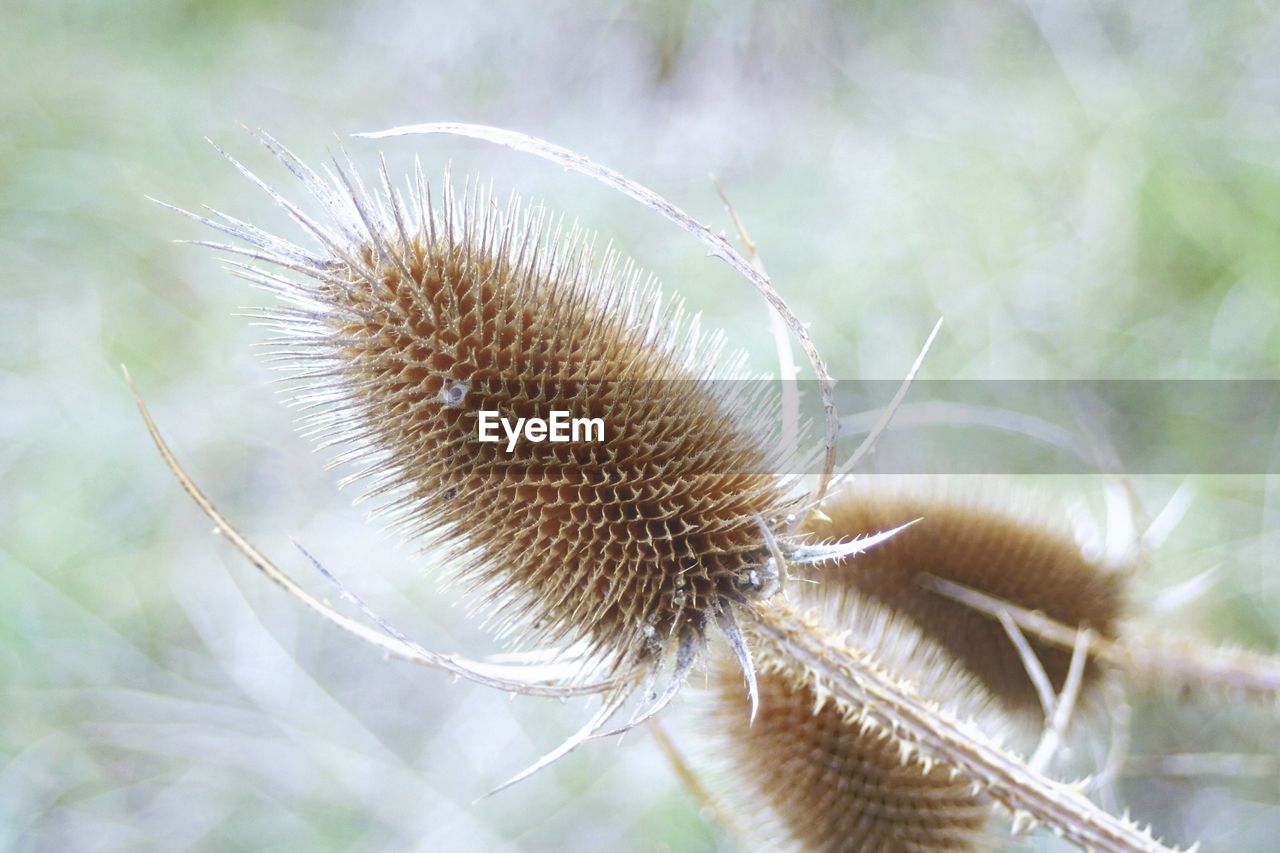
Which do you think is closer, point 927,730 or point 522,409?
point 522,409

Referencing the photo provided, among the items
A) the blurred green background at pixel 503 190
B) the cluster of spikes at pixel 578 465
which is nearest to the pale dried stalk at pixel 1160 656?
the blurred green background at pixel 503 190

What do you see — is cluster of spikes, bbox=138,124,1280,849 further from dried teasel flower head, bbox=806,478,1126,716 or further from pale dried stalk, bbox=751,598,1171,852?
dried teasel flower head, bbox=806,478,1126,716

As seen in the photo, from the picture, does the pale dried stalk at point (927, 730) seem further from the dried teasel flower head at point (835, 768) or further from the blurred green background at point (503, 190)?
the blurred green background at point (503, 190)

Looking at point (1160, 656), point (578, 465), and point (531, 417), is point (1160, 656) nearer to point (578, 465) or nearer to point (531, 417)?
point (578, 465)

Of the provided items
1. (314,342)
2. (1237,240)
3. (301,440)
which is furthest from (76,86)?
(1237,240)

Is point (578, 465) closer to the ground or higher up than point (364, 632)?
higher up

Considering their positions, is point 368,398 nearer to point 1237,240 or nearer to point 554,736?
point 554,736

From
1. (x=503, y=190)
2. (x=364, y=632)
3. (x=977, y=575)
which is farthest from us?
(x=503, y=190)

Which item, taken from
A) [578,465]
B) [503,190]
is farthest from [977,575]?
[503,190]
